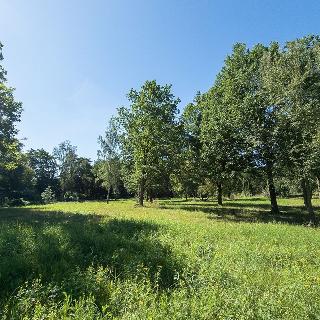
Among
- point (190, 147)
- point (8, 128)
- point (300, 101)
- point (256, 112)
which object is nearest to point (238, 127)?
point (256, 112)

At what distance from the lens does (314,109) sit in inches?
1078

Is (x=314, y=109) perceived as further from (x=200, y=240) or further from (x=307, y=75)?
(x=200, y=240)

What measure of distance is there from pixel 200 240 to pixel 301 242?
5146 millimetres

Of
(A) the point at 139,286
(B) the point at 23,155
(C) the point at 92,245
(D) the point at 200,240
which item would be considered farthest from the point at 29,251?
(B) the point at 23,155

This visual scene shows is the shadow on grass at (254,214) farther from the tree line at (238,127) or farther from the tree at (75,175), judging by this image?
the tree at (75,175)

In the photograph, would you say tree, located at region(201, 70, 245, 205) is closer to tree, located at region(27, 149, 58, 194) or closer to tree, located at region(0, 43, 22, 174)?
tree, located at region(0, 43, 22, 174)

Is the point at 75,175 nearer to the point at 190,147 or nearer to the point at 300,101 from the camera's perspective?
the point at 190,147

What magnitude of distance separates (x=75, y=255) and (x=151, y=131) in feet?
112

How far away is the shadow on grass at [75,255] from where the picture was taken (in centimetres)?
981

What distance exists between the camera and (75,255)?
38.8ft

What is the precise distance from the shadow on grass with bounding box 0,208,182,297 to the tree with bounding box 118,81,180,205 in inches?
1151

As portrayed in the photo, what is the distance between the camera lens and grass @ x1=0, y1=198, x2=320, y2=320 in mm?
7496

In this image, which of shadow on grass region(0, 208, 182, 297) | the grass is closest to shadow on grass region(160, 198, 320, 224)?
the grass

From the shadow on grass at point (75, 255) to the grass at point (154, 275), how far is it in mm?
34
